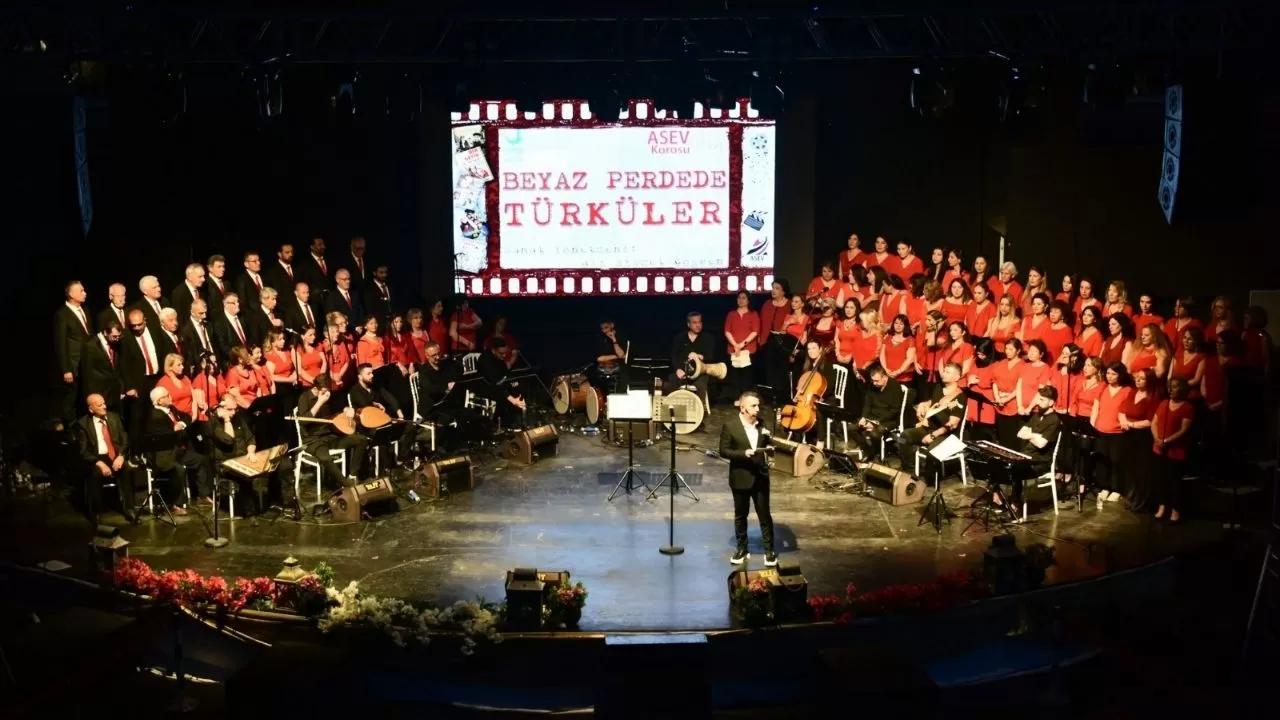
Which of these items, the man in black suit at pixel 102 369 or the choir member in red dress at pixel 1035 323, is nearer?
the man in black suit at pixel 102 369

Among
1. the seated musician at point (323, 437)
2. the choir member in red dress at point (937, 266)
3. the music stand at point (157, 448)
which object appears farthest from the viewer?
the choir member in red dress at point (937, 266)

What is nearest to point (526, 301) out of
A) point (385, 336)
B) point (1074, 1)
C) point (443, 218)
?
point (443, 218)

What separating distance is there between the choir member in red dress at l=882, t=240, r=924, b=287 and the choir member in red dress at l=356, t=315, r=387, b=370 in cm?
623

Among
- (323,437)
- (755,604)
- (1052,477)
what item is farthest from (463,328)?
(755,604)

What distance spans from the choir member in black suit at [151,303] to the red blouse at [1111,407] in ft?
29.6

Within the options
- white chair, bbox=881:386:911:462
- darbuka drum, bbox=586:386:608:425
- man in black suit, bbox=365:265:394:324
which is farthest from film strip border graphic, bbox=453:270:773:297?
white chair, bbox=881:386:911:462

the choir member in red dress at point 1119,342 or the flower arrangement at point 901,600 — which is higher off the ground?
the choir member in red dress at point 1119,342

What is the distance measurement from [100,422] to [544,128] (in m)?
7.08

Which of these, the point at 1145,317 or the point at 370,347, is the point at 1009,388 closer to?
the point at 1145,317

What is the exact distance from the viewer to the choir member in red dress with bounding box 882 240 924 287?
16.3m

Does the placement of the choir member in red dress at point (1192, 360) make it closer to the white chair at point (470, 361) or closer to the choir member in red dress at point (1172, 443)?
the choir member in red dress at point (1172, 443)

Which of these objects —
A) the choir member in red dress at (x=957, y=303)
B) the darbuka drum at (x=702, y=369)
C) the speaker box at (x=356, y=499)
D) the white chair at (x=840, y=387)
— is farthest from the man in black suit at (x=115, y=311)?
the choir member in red dress at (x=957, y=303)

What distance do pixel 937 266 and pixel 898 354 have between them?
2.15 m

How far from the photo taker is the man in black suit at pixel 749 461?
10.9m
